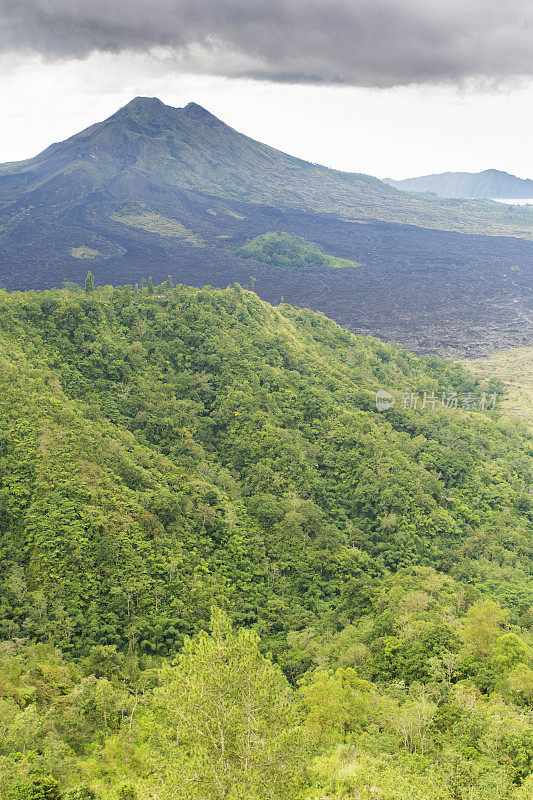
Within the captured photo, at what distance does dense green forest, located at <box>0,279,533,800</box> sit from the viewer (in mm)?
14188

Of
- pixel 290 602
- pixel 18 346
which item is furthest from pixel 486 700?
pixel 18 346

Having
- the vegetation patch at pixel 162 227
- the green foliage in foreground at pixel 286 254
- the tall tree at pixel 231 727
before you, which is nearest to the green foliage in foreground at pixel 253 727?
the tall tree at pixel 231 727

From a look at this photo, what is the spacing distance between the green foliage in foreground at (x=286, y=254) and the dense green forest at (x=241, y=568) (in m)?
107

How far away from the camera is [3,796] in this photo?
14.2 metres

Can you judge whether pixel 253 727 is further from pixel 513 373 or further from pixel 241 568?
pixel 513 373

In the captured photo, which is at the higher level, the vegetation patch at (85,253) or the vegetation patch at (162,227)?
the vegetation patch at (162,227)

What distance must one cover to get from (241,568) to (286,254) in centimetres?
14710

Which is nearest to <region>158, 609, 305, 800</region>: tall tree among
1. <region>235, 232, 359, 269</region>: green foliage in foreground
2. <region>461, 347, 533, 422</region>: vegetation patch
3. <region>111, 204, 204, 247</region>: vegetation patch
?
<region>461, 347, 533, 422</region>: vegetation patch

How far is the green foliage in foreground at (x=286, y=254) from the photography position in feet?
549

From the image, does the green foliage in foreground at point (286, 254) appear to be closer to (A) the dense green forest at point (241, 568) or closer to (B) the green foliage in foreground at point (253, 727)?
(A) the dense green forest at point (241, 568)

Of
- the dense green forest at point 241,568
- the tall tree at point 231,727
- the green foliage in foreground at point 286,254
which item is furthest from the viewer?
the green foliage in foreground at point 286,254

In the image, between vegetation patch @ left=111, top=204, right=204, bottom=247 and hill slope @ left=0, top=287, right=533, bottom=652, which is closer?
hill slope @ left=0, top=287, right=533, bottom=652

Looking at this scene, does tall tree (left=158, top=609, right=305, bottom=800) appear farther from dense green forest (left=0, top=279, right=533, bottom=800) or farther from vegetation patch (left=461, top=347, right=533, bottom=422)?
vegetation patch (left=461, top=347, right=533, bottom=422)

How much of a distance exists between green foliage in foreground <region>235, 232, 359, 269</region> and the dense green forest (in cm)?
10721
